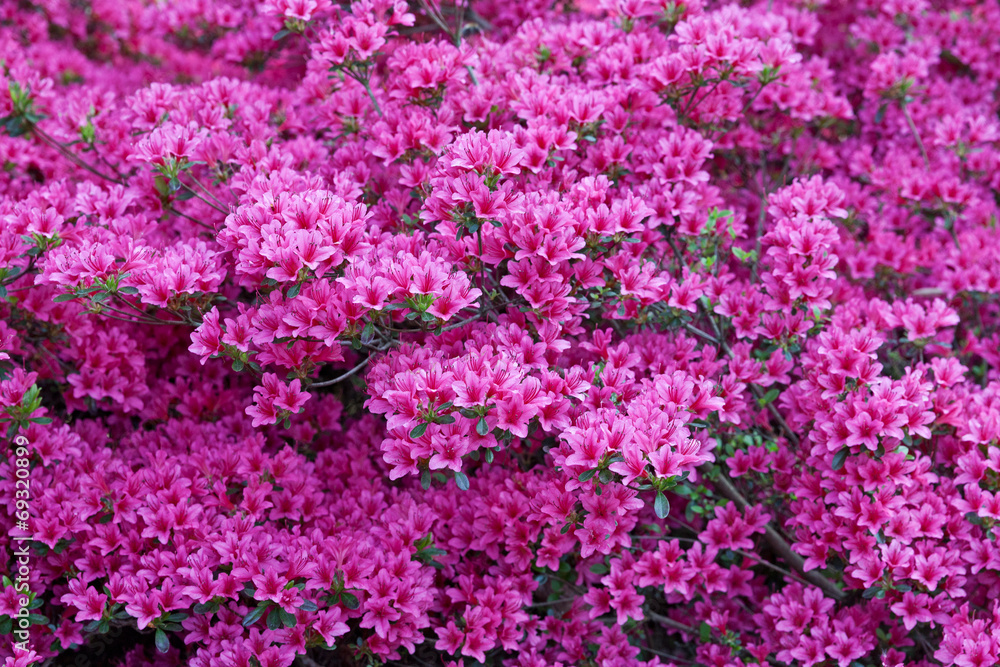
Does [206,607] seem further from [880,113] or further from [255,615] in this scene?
[880,113]

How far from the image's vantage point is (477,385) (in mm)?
1920

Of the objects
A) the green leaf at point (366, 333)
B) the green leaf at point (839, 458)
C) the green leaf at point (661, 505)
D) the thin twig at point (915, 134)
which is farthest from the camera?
the thin twig at point (915, 134)

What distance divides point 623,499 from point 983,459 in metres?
1.25

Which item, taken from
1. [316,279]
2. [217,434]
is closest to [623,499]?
[316,279]

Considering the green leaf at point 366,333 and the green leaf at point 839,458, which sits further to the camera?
the green leaf at point 839,458

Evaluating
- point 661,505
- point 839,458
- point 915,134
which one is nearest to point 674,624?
point 839,458

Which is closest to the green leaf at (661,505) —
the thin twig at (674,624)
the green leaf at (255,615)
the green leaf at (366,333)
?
the green leaf at (366,333)

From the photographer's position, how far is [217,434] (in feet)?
9.05

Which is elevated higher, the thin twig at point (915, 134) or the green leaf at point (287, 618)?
the thin twig at point (915, 134)

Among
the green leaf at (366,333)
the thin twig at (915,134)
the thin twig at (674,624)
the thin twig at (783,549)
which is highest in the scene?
the thin twig at (915,134)

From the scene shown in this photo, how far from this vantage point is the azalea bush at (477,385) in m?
2.14

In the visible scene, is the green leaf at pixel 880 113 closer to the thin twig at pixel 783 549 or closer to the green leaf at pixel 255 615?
the thin twig at pixel 783 549

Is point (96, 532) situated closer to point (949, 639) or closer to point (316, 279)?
point (316, 279)

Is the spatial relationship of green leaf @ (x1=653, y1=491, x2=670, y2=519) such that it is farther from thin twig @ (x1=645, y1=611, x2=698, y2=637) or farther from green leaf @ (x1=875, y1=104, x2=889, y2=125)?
green leaf @ (x1=875, y1=104, x2=889, y2=125)
